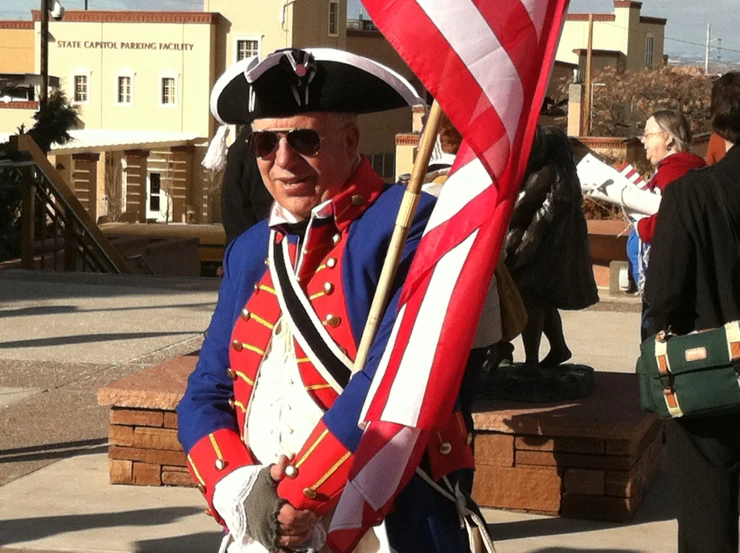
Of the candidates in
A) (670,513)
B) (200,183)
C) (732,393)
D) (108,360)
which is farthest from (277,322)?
(200,183)

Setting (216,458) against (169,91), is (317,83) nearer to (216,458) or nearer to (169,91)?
(216,458)

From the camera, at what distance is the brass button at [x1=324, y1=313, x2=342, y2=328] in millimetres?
3105

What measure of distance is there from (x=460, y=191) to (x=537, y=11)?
16.0 inches

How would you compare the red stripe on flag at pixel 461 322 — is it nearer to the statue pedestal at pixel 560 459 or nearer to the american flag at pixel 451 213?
the american flag at pixel 451 213

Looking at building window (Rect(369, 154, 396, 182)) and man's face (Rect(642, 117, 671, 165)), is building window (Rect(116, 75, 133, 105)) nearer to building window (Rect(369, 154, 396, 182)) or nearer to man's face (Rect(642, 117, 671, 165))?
Result: building window (Rect(369, 154, 396, 182))

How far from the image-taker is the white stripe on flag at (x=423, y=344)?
2.90m

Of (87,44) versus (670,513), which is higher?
(87,44)

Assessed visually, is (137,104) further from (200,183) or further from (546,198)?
(546,198)

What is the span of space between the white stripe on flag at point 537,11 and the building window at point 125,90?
55.5 metres

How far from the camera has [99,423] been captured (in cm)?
798

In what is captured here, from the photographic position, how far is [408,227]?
2996 mm

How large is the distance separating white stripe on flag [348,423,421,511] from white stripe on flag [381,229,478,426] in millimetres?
49

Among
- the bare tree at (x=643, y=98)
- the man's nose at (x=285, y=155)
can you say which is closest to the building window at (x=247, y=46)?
the bare tree at (x=643, y=98)

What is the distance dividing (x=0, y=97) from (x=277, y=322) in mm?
16030
